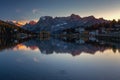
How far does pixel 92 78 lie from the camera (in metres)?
22.7

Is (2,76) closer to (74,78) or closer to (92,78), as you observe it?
(74,78)

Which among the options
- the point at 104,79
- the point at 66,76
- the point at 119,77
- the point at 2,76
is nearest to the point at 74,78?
the point at 66,76

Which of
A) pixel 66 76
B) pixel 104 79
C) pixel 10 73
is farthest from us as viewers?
pixel 10 73

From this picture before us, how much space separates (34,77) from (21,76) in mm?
1461

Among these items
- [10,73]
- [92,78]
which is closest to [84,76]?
[92,78]

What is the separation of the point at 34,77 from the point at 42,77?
788mm

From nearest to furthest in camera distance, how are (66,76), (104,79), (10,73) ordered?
(104,79) < (66,76) < (10,73)

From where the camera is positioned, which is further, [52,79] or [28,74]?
[28,74]

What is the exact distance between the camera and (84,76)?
23828mm

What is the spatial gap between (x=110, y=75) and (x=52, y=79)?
6.06 metres

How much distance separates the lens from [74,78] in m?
22.9

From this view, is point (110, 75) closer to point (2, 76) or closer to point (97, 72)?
point (97, 72)

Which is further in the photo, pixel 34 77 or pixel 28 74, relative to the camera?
pixel 28 74

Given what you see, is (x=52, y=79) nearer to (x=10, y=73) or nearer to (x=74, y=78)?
(x=74, y=78)
